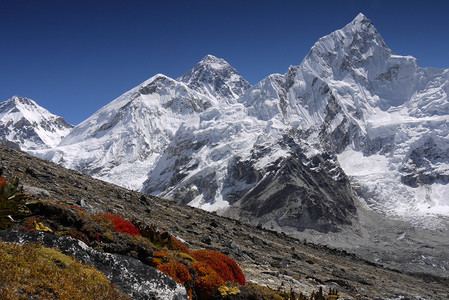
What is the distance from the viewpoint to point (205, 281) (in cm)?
1122

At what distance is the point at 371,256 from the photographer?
536ft

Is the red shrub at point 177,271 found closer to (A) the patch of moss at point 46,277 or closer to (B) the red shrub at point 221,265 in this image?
(B) the red shrub at point 221,265

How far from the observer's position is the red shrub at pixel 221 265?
1282 cm

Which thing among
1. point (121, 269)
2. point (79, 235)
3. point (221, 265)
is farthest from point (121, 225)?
point (121, 269)

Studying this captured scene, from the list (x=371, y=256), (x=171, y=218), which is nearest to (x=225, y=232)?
(x=171, y=218)

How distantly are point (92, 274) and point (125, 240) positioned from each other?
3.22 metres

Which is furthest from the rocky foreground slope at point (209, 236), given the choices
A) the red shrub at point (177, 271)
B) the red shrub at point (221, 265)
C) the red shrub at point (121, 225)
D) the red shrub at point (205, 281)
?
the red shrub at point (177, 271)

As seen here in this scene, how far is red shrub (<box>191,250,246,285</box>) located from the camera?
1282 centimetres

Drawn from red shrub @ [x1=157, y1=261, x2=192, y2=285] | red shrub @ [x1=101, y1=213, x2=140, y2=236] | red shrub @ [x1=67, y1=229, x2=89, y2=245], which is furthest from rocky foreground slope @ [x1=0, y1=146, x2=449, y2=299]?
red shrub @ [x1=67, y1=229, x2=89, y2=245]

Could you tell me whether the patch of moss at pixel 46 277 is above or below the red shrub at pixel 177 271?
below

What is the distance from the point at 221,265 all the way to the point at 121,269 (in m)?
4.61

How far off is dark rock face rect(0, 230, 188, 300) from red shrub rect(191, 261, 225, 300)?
155cm

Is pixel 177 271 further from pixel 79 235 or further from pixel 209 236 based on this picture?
pixel 209 236

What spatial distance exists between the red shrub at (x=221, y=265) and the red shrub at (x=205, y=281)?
100 cm
